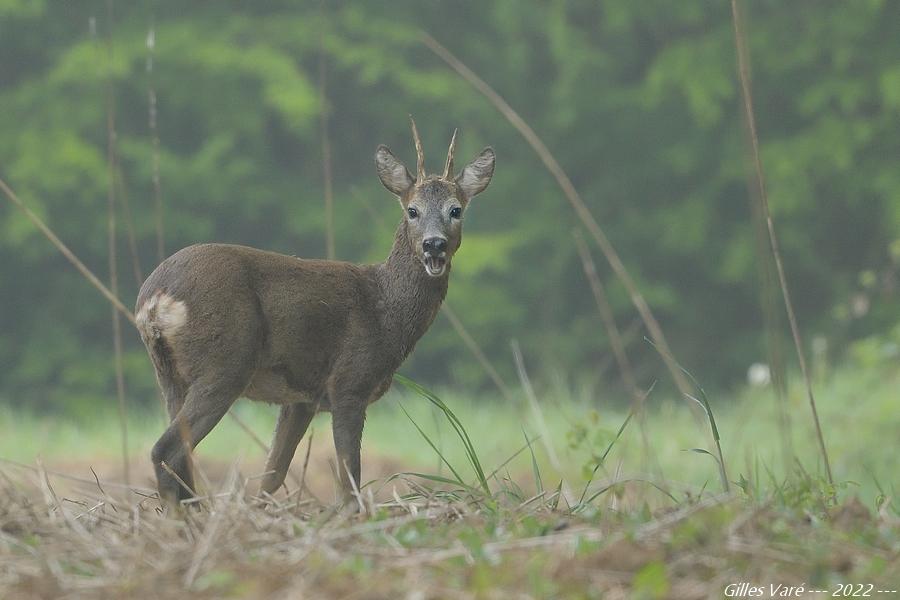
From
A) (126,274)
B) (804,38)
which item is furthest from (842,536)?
(804,38)

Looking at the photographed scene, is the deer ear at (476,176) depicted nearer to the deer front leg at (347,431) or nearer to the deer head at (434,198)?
the deer head at (434,198)

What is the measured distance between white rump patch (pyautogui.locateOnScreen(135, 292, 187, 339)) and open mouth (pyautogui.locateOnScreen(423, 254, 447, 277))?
2.79 feet

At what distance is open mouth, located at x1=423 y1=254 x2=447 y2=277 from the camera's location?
4898 millimetres

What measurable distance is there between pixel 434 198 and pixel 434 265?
293 mm

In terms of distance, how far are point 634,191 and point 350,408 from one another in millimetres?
16011

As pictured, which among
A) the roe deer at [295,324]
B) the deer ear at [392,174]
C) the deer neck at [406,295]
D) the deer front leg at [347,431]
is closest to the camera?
the roe deer at [295,324]

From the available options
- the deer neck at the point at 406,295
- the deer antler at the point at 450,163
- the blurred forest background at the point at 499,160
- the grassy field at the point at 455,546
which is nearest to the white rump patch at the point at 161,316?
the grassy field at the point at 455,546

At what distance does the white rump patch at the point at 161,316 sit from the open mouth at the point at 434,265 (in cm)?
85

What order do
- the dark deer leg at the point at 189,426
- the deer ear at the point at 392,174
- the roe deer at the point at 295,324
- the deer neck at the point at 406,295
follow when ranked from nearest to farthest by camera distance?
the dark deer leg at the point at 189,426, the roe deer at the point at 295,324, the deer neck at the point at 406,295, the deer ear at the point at 392,174

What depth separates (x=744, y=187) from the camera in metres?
19.8

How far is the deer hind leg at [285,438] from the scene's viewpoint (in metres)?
4.83

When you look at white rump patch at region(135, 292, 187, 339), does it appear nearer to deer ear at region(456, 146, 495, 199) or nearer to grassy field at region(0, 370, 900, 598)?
grassy field at region(0, 370, 900, 598)

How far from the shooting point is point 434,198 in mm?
5090

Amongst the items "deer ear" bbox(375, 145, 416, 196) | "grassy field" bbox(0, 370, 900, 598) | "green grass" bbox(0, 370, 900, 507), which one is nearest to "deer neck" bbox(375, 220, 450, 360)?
"deer ear" bbox(375, 145, 416, 196)
